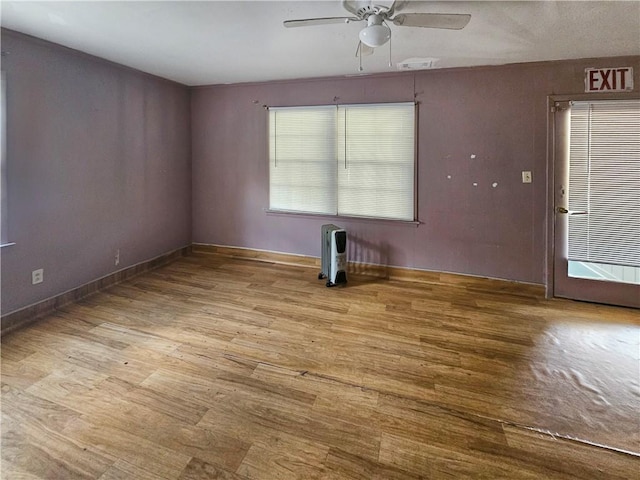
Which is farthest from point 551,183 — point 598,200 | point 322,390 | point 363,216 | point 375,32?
point 322,390

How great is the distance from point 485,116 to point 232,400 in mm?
3701

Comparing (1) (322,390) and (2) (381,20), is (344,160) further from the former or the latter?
(1) (322,390)

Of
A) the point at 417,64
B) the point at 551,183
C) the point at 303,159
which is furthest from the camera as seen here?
the point at 303,159

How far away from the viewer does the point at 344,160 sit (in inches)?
170

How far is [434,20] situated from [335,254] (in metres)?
2.42

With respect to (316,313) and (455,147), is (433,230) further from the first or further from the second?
(316,313)

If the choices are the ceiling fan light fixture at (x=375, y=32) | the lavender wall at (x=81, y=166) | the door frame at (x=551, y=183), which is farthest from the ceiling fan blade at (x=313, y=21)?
the door frame at (x=551, y=183)

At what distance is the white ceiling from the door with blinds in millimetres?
612

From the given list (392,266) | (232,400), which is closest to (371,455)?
(232,400)

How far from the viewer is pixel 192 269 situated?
4.54 meters

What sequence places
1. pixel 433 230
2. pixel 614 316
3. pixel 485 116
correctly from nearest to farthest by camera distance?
1. pixel 614 316
2. pixel 485 116
3. pixel 433 230

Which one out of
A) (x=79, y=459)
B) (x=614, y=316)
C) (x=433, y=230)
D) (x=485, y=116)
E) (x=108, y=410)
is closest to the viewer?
(x=79, y=459)

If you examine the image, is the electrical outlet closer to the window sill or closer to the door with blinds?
the window sill

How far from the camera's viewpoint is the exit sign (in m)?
3.30
